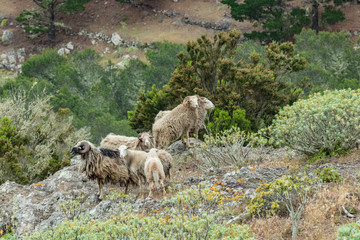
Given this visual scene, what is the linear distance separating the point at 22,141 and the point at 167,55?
2314 cm

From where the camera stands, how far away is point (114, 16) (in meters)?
58.0

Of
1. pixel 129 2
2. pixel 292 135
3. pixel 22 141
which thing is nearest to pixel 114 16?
pixel 129 2

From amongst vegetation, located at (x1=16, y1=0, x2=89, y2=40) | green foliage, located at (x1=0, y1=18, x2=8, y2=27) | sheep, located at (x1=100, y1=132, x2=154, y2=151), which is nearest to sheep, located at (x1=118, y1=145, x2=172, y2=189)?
sheep, located at (x1=100, y1=132, x2=154, y2=151)

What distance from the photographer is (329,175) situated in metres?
9.81

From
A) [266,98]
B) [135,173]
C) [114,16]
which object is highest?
[135,173]

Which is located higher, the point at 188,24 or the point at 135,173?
the point at 135,173

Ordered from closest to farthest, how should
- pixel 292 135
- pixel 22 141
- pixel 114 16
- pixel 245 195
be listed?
pixel 245 195
pixel 292 135
pixel 22 141
pixel 114 16

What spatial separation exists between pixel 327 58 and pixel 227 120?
23.9 metres

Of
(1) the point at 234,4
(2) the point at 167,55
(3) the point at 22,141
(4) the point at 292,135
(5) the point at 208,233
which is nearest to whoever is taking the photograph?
(5) the point at 208,233

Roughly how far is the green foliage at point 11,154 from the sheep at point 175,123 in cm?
624

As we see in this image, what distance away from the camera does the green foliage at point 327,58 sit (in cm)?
3334

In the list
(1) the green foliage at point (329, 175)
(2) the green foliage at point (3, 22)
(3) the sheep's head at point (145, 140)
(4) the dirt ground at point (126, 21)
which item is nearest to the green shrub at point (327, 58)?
(4) the dirt ground at point (126, 21)

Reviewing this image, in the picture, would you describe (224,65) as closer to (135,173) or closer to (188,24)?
(135,173)

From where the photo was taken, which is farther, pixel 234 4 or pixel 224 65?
pixel 234 4
